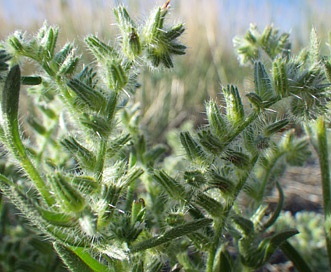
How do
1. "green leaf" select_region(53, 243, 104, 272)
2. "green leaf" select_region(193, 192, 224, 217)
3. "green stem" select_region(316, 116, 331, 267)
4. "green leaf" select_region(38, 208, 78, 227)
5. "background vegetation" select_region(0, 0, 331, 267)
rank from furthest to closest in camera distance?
"background vegetation" select_region(0, 0, 331, 267)
"green stem" select_region(316, 116, 331, 267)
"green leaf" select_region(193, 192, 224, 217)
"green leaf" select_region(53, 243, 104, 272)
"green leaf" select_region(38, 208, 78, 227)

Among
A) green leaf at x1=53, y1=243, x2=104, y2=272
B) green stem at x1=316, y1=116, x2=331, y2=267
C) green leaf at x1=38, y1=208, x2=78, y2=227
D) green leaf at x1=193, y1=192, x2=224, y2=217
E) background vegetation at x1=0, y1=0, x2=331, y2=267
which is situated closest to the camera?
green leaf at x1=38, y1=208, x2=78, y2=227

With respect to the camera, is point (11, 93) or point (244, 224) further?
point (244, 224)

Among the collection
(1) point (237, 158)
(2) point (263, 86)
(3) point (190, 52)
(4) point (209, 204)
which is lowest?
(4) point (209, 204)

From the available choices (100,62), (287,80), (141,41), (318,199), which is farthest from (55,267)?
(318,199)

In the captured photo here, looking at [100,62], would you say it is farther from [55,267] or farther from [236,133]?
[55,267]

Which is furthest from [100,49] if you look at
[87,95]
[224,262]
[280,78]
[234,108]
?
[224,262]

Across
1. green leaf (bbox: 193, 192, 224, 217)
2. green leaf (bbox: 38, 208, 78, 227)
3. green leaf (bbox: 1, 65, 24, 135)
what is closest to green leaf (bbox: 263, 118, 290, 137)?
green leaf (bbox: 193, 192, 224, 217)

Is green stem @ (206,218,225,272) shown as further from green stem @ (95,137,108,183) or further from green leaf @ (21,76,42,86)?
green leaf @ (21,76,42,86)

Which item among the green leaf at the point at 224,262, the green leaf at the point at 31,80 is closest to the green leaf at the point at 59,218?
the green leaf at the point at 31,80

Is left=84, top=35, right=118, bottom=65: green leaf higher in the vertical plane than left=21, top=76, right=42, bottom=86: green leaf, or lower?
higher

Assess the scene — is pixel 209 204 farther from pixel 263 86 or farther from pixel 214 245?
pixel 263 86

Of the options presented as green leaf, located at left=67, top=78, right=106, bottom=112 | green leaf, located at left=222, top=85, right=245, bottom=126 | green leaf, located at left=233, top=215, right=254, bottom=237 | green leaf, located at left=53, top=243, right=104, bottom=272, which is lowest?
green leaf, located at left=53, top=243, right=104, bottom=272

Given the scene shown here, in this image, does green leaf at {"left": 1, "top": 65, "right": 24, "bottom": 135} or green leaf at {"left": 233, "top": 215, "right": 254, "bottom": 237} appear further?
green leaf at {"left": 233, "top": 215, "right": 254, "bottom": 237}

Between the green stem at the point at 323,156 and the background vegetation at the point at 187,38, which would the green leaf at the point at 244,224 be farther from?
the background vegetation at the point at 187,38
